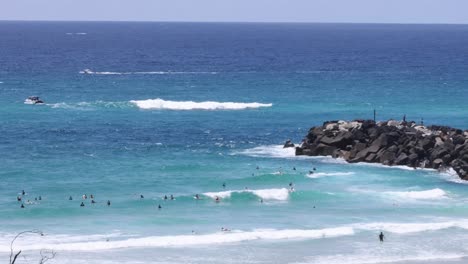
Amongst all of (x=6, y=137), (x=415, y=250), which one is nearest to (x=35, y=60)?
(x=6, y=137)

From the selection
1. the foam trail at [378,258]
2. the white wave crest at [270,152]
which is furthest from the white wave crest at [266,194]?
the foam trail at [378,258]

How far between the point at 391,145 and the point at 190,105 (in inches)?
1644

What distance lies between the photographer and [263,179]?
248 feet

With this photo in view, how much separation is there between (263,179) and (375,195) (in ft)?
31.1

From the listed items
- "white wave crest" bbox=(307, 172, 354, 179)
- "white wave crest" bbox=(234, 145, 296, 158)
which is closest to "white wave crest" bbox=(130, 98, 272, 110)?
"white wave crest" bbox=(234, 145, 296, 158)

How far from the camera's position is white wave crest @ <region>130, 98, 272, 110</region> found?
118 meters

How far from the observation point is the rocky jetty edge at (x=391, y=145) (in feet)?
257

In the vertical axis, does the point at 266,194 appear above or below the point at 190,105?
above

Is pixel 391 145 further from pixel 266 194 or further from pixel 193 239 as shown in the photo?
pixel 193 239

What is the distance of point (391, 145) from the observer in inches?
3228

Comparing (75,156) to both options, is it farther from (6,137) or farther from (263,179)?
(263,179)

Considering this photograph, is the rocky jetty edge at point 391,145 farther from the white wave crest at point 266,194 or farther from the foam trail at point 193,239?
the foam trail at point 193,239

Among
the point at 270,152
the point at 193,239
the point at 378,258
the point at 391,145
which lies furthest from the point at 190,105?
the point at 378,258

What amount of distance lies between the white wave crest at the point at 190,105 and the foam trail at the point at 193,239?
5836 cm
